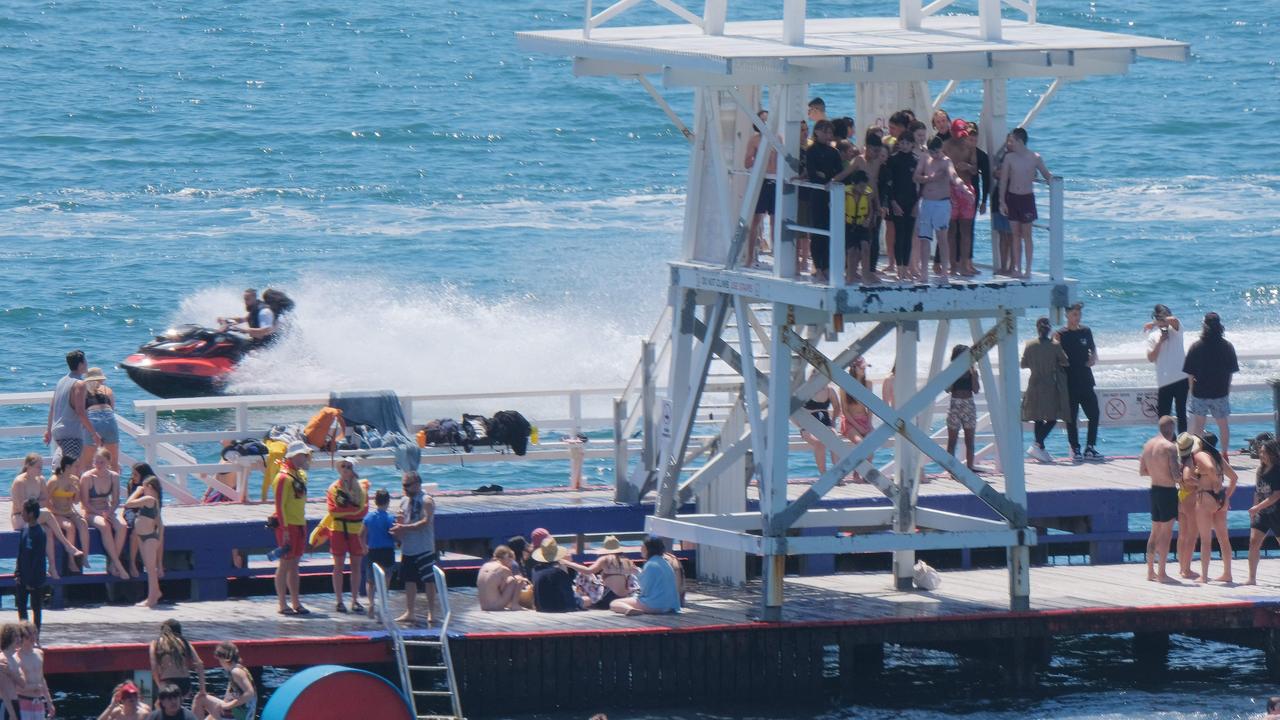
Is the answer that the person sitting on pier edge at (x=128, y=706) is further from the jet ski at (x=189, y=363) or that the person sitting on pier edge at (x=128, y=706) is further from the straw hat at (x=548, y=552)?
the jet ski at (x=189, y=363)

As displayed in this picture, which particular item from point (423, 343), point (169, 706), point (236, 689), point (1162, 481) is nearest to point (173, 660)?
point (236, 689)

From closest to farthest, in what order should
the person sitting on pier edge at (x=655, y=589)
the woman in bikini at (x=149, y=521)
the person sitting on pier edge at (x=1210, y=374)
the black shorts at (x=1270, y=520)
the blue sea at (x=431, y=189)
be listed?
Result: the woman in bikini at (x=149, y=521) → the person sitting on pier edge at (x=655, y=589) → the black shorts at (x=1270, y=520) → the person sitting on pier edge at (x=1210, y=374) → the blue sea at (x=431, y=189)

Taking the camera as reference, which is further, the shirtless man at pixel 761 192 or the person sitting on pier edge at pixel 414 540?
the shirtless man at pixel 761 192

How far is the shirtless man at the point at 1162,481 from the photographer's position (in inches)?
868

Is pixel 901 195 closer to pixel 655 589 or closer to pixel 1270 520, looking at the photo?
pixel 655 589

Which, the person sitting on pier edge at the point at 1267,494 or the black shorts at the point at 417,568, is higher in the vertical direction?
the person sitting on pier edge at the point at 1267,494

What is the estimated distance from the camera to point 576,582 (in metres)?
21.8

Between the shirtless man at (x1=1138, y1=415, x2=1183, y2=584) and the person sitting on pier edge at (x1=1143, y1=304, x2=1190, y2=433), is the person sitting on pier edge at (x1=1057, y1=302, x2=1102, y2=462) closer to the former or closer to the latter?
the person sitting on pier edge at (x1=1143, y1=304, x2=1190, y2=433)

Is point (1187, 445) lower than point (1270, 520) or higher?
higher

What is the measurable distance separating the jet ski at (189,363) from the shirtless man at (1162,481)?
1657 centimetres

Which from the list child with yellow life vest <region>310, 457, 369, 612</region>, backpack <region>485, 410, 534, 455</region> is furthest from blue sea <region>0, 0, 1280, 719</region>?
child with yellow life vest <region>310, 457, 369, 612</region>

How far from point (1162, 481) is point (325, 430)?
820cm

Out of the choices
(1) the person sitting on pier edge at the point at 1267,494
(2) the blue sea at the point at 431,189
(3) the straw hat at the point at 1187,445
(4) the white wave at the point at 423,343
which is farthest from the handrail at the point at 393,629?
(4) the white wave at the point at 423,343

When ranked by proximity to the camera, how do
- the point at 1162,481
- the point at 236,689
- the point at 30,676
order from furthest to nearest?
the point at 1162,481 < the point at 236,689 < the point at 30,676
